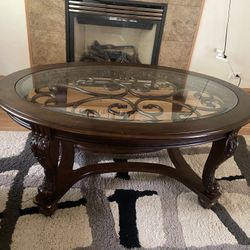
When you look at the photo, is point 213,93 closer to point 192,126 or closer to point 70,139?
point 192,126

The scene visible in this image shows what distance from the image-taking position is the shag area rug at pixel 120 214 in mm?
910

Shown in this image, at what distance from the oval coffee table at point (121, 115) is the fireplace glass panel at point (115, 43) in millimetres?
1007

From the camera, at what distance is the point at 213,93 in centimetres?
112

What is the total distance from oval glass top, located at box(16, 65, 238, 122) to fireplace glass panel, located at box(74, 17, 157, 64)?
3.36ft

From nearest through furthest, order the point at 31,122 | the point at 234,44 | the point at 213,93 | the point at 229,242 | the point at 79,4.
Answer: the point at 31,122, the point at 229,242, the point at 213,93, the point at 79,4, the point at 234,44

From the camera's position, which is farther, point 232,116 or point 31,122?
point 232,116

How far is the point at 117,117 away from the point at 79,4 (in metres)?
1.52

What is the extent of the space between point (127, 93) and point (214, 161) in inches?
17.6

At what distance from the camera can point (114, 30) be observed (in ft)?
7.37

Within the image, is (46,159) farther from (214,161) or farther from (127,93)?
(214,161)

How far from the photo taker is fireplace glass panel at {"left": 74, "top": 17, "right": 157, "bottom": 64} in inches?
87.6

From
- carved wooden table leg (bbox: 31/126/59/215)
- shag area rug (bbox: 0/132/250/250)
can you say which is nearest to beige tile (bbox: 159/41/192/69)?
shag area rug (bbox: 0/132/250/250)

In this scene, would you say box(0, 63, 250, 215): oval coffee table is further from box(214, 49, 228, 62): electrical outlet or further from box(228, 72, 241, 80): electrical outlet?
box(228, 72, 241, 80): electrical outlet

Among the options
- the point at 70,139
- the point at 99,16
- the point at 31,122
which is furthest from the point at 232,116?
the point at 99,16
